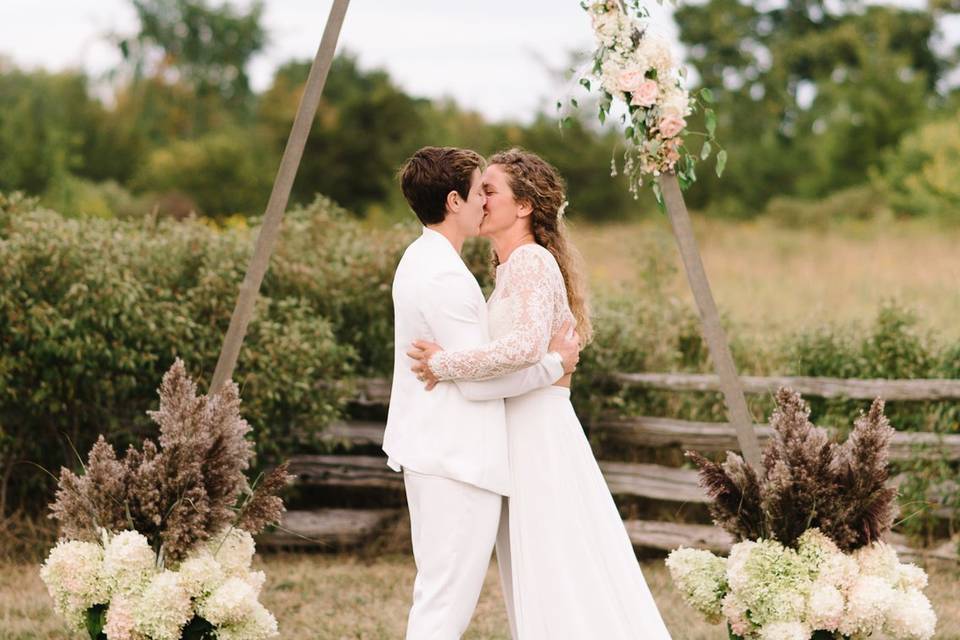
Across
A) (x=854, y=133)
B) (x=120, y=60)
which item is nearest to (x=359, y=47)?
(x=854, y=133)

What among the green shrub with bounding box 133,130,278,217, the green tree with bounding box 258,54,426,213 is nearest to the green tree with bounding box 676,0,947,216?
the green tree with bounding box 258,54,426,213

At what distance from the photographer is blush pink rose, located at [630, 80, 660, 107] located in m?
4.30

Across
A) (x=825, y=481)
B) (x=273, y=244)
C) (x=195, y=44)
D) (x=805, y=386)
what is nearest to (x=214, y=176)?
(x=195, y=44)

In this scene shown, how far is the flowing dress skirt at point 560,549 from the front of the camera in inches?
155

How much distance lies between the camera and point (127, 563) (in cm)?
388

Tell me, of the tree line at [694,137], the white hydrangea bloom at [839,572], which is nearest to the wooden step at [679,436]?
the white hydrangea bloom at [839,572]

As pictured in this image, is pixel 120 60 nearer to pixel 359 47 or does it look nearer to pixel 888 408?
pixel 359 47

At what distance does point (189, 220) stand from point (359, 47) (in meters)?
24.7

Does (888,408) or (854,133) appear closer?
(888,408)

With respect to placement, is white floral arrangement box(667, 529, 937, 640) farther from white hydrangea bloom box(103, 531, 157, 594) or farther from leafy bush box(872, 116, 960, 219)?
leafy bush box(872, 116, 960, 219)

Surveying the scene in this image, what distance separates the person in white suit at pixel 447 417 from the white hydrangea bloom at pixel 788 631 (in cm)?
105

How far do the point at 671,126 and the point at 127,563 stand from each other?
100 inches

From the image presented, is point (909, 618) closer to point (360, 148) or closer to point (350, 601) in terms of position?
point (350, 601)

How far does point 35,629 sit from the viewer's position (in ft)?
18.0
